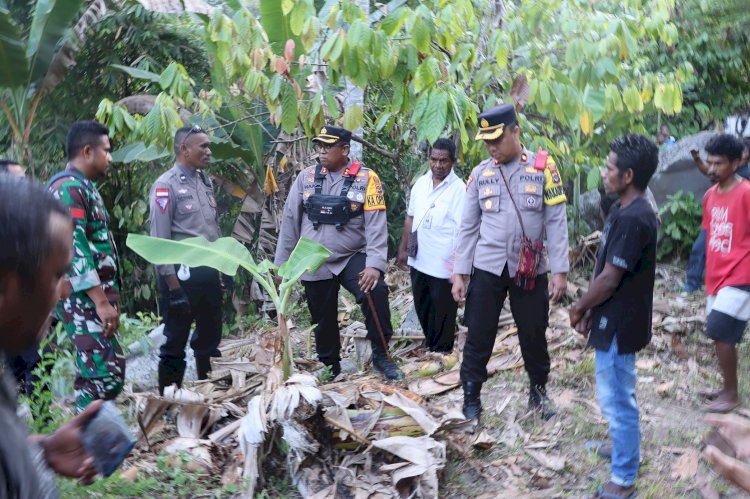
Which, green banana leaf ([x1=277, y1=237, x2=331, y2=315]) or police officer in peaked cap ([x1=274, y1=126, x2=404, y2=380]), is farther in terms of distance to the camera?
police officer in peaked cap ([x1=274, y1=126, x2=404, y2=380])

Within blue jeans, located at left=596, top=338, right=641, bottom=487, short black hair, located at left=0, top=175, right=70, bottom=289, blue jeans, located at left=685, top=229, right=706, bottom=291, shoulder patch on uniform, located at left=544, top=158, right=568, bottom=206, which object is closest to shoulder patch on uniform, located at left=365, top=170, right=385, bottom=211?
shoulder patch on uniform, located at left=544, top=158, right=568, bottom=206

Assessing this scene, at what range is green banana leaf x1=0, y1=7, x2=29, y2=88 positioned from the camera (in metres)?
6.08

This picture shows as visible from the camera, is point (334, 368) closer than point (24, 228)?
No

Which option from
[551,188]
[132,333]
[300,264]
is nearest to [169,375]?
[132,333]

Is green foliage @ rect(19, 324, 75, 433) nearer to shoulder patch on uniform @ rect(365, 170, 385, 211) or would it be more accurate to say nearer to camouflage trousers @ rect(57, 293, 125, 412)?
camouflage trousers @ rect(57, 293, 125, 412)

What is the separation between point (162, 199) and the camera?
4.81 m

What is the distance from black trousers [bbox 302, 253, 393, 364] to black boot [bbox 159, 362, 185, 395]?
108 centimetres

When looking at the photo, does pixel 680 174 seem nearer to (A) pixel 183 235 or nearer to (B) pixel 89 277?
(A) pixel 183 235

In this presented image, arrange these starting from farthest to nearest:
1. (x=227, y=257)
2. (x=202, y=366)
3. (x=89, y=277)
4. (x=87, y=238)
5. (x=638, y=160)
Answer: (x=202, y=366)
(x=227, y=257)
(x=87, y=238)
(x=89, y=277)
(x=638, y=160)

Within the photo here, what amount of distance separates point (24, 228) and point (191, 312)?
384cm

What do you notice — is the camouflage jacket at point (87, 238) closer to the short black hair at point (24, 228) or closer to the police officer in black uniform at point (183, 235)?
the police officer in black uniform at point (183, 235)

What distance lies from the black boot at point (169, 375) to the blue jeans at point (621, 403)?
308 centimetres

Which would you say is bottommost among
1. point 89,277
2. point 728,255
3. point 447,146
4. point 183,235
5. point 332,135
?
point 728,255

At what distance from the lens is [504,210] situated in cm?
420
